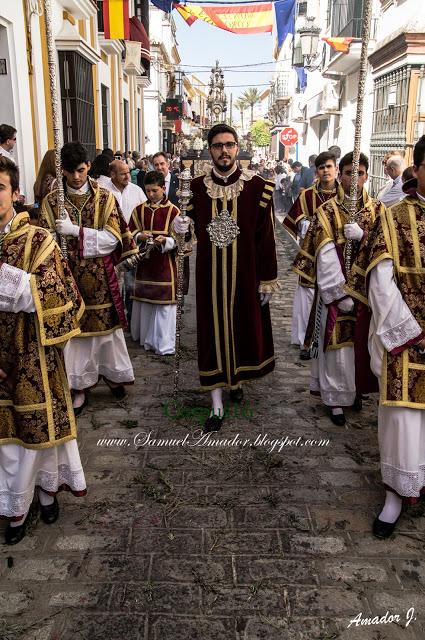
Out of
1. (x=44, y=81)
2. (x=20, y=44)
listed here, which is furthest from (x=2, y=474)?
(x=44, y=81)

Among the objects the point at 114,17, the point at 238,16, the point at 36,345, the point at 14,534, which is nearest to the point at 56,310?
the point at 36,345

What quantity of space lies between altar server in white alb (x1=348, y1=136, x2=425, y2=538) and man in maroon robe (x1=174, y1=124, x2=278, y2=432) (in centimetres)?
152

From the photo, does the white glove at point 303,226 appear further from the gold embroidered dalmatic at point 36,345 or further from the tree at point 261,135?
the tree at point 261,135

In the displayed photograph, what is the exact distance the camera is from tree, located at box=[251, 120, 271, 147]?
67.5 metres

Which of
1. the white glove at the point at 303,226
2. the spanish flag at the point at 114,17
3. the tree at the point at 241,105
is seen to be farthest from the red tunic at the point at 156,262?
the tree at the point at 241,105

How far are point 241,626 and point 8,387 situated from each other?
5.30ft

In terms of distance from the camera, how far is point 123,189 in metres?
6.61

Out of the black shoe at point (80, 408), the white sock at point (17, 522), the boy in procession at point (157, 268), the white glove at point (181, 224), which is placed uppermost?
the white glove at point (181, 224)

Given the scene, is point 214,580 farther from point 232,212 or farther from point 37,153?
point 37,153

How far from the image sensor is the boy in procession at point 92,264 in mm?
4559

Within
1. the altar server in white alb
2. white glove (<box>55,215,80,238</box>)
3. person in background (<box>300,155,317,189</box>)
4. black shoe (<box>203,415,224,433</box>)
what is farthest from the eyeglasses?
person in background (<box>300,155,317,189</box>)

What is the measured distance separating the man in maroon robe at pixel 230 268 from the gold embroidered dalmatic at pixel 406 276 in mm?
1561

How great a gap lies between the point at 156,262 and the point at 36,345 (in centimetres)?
332

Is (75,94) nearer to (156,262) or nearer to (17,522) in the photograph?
(156,262)
